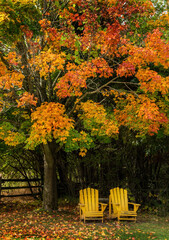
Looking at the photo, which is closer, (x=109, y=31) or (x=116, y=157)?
(x=109, y=31)

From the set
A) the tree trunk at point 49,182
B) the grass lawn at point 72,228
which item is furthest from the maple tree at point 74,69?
the grass lawn at point 72,228

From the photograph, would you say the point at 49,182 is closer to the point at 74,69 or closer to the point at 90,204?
the point at 90,204

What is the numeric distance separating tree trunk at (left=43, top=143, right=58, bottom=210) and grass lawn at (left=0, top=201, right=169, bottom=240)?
11.4 inches

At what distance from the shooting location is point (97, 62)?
6457 mm

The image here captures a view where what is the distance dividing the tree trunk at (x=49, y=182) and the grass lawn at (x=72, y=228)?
0.95ft

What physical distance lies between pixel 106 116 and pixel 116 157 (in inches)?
80.4

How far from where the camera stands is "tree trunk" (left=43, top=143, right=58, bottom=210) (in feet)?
24.8

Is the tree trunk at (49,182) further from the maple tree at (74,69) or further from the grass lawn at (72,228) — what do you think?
the grass lawn at (72,228)

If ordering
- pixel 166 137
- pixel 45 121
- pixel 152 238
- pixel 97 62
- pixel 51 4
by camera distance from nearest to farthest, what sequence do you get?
pixel 152 238
pixel 45 121
pixel 97 62
pixel 51 4
pixel 166 137

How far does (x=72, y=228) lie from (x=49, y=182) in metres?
2.24

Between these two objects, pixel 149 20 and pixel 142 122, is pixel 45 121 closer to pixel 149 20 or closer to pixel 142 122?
pixel 142 122

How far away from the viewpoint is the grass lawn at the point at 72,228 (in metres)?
4.93

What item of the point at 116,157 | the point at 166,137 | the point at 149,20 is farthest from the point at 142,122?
the point at 149,20

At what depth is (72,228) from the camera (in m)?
5.63
